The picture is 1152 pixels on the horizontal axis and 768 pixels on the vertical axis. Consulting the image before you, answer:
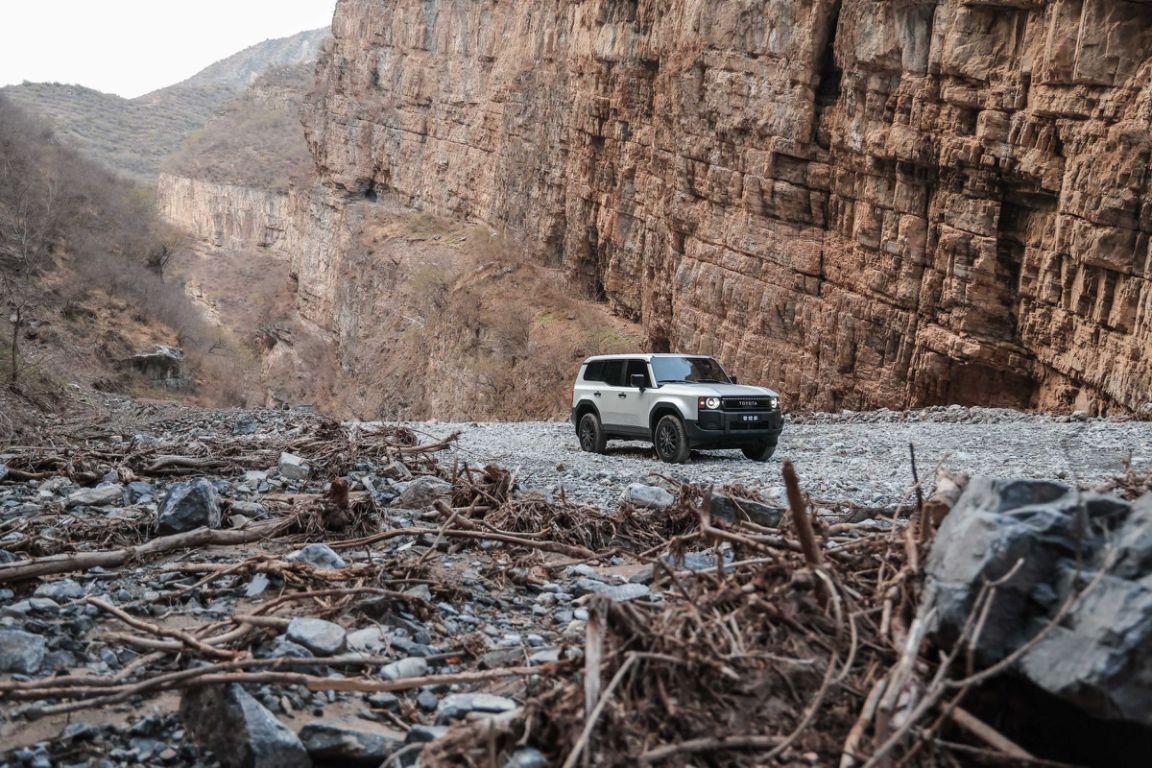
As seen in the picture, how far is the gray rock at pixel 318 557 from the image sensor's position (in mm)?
6406

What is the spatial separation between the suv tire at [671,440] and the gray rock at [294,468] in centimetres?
604

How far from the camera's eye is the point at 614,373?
640 inches

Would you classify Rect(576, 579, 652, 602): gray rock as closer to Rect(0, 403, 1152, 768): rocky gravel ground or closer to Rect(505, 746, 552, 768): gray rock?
Rect(0, 403, 1152, 768): rocky gravel ground

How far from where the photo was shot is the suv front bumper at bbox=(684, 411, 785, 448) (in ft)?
47.6

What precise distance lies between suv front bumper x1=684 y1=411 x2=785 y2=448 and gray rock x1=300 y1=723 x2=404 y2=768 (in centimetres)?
1089

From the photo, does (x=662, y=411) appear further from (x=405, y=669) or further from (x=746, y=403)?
(x=405, y=669)

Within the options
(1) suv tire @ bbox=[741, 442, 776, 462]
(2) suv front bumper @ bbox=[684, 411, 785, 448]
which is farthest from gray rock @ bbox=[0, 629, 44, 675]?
(1) suv tire @ bbox=[741, 442, 776, 462]

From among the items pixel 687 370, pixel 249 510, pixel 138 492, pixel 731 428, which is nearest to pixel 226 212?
pixel 687 370

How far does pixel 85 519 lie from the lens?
7676 mm

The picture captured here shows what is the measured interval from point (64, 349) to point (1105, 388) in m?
30.6

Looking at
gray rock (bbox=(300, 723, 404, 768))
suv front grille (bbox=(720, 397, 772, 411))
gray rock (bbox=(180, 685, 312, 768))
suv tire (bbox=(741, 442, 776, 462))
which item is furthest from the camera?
suv tire (bbox=(741, 442, 776, 462))

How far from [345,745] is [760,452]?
12029mm

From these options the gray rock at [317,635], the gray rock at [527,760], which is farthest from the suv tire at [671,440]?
the gray rock at [527,760]

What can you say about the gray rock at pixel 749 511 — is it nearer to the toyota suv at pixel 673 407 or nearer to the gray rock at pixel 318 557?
the gray rock at pixel 318 557
